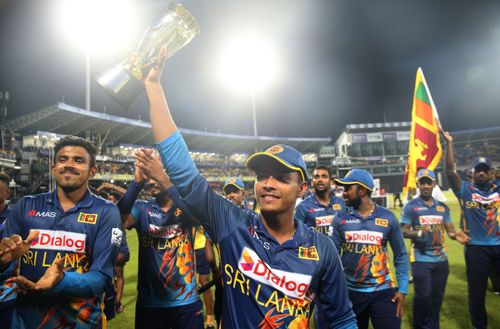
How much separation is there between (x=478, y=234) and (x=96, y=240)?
5.63m

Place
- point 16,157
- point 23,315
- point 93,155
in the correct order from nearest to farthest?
point 23,315
point 93,155
point 16,157

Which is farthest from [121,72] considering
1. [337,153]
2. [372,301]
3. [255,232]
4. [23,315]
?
[337,153]

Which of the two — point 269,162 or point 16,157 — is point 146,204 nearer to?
point 269,162

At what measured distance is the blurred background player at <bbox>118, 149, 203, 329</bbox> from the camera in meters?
3.38

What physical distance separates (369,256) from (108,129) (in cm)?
3795

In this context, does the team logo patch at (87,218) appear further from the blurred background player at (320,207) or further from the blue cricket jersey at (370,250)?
the blurred background player at (320,207)

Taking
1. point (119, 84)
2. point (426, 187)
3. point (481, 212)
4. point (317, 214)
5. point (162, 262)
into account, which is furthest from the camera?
point (317, 214)

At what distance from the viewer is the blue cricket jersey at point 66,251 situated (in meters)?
2.37

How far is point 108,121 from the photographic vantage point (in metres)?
34.8

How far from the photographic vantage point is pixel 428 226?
17.4 feet

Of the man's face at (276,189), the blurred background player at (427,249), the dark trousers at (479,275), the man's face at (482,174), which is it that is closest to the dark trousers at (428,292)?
the blurred background player at (427,249)

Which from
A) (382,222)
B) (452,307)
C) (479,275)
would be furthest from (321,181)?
(452,307)

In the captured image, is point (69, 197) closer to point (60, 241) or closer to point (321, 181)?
point (60, 241)

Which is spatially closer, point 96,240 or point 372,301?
point 96,240
